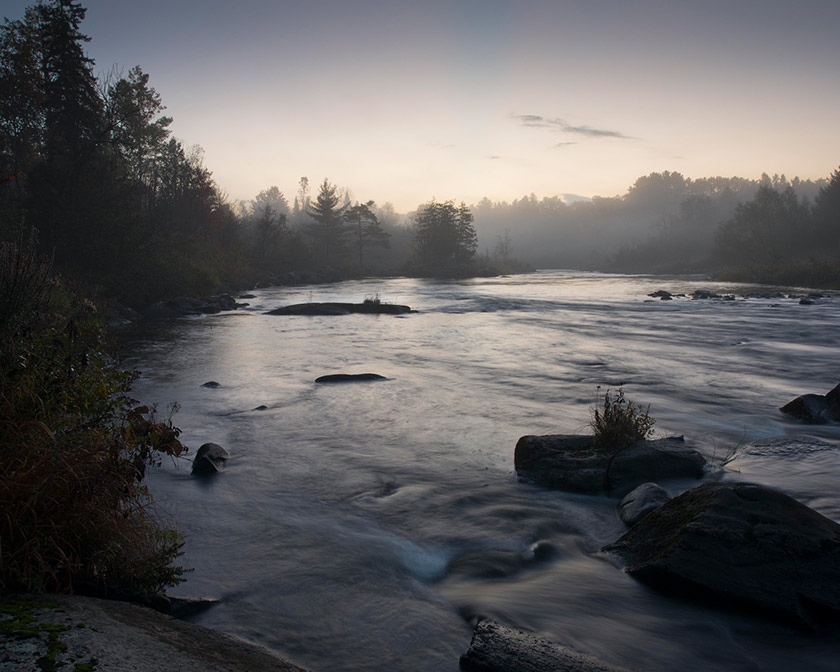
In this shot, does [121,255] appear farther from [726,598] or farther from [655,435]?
[726,598]

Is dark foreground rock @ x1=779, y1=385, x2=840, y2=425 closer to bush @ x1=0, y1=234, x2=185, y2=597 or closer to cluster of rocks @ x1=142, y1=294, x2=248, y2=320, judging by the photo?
bush @ x1=0, y1=234, x2=185, y2=597

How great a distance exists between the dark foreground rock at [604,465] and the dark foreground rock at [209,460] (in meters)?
4.40

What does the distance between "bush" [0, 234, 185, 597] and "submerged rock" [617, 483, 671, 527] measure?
15.2ft

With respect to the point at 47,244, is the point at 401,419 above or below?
below

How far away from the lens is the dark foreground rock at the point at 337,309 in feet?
99.7

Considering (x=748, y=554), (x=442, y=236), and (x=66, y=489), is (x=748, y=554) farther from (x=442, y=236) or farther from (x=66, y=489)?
(x=442, y=236)

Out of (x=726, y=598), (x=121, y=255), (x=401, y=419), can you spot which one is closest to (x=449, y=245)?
(x=121, y=255)

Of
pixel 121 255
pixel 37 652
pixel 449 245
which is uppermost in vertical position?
pixel 449 245

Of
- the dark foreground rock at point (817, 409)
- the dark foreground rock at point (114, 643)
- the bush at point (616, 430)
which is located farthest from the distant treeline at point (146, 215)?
the dark foreground rock at point (817, 409)

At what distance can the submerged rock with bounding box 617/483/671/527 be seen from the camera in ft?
19.6

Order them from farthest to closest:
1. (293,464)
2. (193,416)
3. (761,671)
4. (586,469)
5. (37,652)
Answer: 1. (193,416)
2. (293,464)
3. (586,469)
4. (761,671)
5. (37,652)

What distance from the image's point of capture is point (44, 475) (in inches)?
154

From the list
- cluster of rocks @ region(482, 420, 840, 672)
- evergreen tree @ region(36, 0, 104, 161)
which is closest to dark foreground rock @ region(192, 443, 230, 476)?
cluster of rocks @ region(482, 420, 840, 672)

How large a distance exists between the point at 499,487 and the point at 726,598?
3.28 meters
